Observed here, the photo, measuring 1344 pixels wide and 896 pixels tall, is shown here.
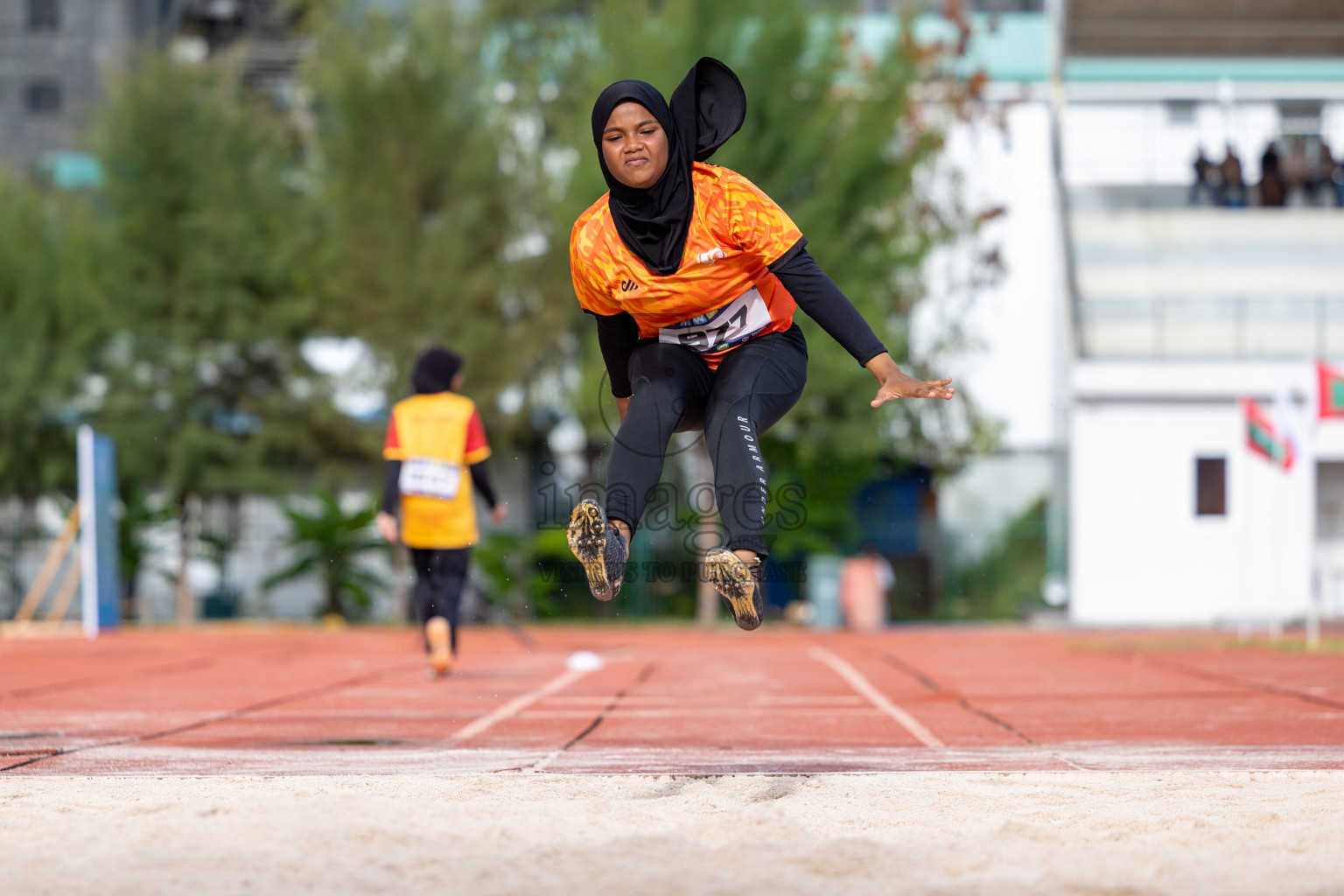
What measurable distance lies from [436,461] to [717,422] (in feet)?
16.9

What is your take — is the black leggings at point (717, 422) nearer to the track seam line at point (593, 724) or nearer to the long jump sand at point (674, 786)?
the long jump sand at point (674, 786)

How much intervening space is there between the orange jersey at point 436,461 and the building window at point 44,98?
3902 cm

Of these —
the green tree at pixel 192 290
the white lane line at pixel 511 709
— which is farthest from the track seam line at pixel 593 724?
the green tree at pixel 192 290

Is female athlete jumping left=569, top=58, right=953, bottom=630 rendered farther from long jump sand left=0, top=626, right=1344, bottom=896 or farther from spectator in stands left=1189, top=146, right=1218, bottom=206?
spectator in stands left=1189, top=146, right=1218, bottom=206

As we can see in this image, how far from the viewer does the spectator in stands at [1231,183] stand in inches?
964

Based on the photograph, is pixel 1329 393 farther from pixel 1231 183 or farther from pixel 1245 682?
pixel 1231 183

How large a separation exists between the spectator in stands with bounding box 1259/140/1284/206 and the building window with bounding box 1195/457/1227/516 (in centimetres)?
523

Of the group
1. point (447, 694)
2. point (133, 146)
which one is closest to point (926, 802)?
point (447, 694)

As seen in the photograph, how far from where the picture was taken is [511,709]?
7539 millimetres

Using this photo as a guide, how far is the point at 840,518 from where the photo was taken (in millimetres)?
22875

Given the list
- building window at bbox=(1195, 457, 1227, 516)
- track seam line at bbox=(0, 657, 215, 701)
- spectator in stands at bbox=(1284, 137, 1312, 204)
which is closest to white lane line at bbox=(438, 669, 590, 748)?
track seam line at bbox=(0, 657, 215, 701)

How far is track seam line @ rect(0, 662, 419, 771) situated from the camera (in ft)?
17.8

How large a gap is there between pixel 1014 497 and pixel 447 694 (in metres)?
17.3

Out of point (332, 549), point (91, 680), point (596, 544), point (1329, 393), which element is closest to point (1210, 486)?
point (1329, 393)
